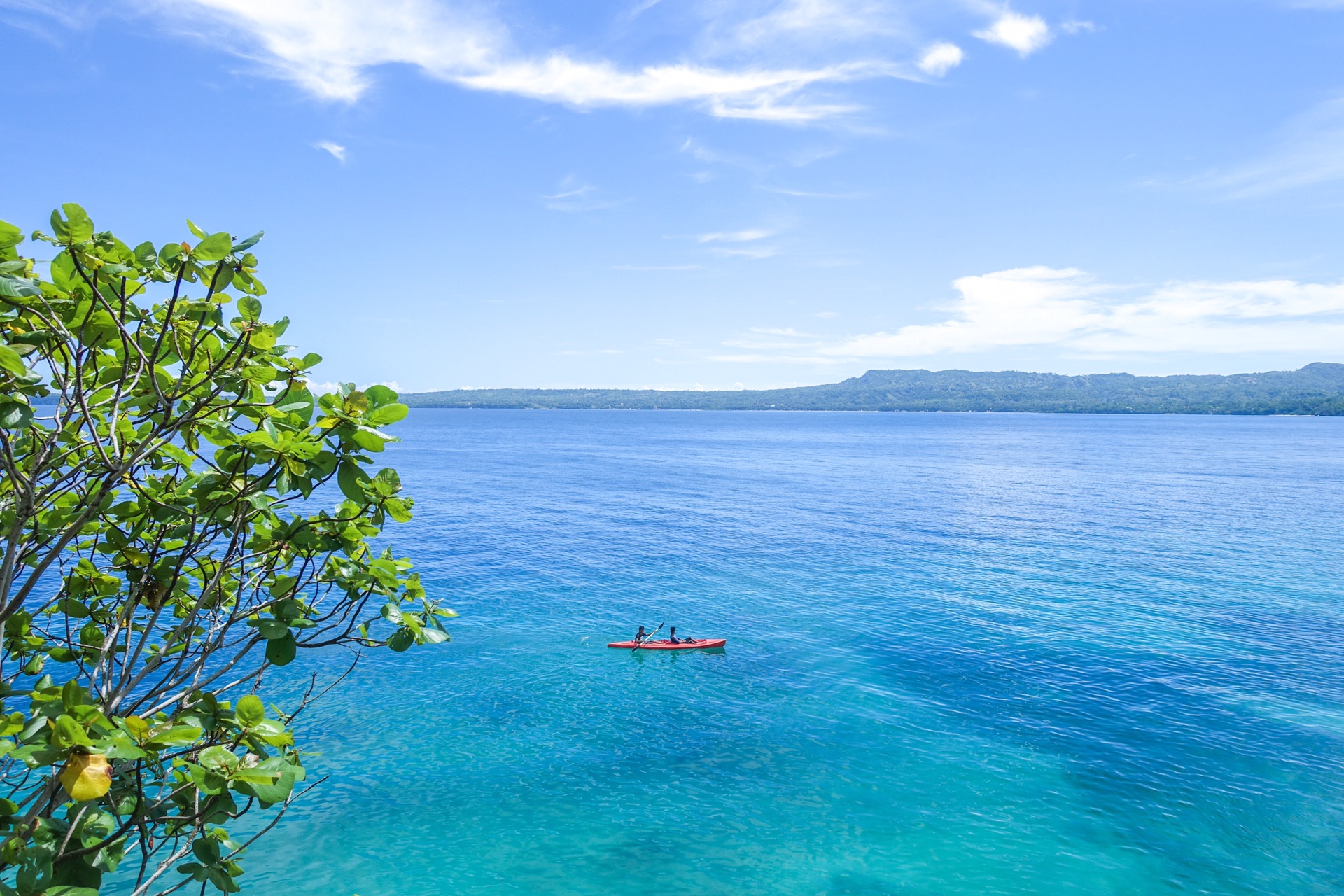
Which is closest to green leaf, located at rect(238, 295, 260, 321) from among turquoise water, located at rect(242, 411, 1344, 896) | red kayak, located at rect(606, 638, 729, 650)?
turquoise water, located at rect(242, 411, 1344, 896)

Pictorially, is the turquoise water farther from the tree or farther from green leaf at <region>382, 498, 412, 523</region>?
green leaf at <region>382, 498, 412, 523</region>

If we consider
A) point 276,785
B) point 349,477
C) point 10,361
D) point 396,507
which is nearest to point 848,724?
point 396,507

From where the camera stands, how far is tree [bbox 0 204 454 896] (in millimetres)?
4926

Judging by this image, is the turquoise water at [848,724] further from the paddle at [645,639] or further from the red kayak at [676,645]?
the paddle at [645,639]

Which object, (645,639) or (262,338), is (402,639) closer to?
(262,338)

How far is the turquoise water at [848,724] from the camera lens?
23391 millimetres

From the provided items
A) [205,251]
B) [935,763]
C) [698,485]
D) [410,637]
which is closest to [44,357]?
[205,251]

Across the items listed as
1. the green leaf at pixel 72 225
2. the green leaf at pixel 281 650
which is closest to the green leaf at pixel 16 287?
the green leaf at pixel 72 225

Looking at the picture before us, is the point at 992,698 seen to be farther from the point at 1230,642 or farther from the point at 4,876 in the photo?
the point at 4,876

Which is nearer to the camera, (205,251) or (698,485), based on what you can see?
(205,251)

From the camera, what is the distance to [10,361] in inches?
183

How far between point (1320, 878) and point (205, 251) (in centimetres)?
3261

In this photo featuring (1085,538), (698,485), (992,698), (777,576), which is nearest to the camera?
(992,698)

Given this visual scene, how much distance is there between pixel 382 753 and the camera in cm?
2952
